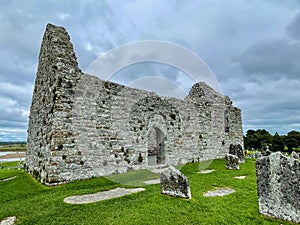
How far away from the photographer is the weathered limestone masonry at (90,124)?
857 cm

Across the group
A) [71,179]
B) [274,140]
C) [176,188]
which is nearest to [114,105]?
[71,179]

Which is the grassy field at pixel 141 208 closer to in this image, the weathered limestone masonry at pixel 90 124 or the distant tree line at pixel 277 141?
the weathered limestone masonry at pixel 90 124

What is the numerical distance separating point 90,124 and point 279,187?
7.65m

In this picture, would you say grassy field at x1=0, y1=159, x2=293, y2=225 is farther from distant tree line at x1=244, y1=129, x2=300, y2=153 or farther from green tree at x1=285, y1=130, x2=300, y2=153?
green tree at x1=285, y1=130, x2=300, y2=153

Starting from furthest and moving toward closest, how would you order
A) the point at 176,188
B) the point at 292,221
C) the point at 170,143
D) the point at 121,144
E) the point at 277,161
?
1. the point at 170,143
2. the point at 121,144
3. the point at 176,188
4. the point at 277,161
5. the point at 292,221

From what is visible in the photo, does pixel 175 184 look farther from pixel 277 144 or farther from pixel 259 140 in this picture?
pixel 259 140

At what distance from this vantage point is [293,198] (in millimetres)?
4234

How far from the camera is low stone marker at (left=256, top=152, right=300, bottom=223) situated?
13.9 ft

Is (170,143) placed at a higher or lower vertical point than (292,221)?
higher

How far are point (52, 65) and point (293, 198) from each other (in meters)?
10.0

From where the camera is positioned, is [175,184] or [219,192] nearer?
[175,184]

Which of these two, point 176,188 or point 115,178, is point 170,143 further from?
point 176,188

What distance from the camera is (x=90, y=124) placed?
948cm

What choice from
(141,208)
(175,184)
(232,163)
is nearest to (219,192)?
(175,184)
